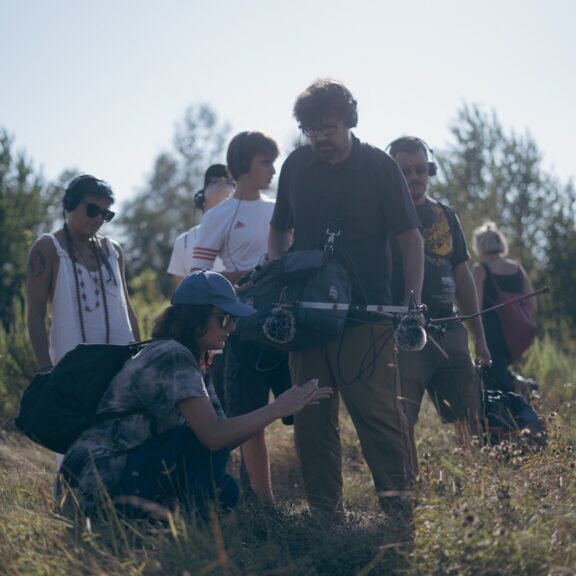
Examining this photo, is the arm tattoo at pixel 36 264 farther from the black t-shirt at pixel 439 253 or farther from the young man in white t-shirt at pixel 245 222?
the black t-shirt at pixel 439 253

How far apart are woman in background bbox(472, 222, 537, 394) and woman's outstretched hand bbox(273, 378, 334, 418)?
3758mm

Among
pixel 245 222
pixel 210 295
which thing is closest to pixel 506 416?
pixel 245 222

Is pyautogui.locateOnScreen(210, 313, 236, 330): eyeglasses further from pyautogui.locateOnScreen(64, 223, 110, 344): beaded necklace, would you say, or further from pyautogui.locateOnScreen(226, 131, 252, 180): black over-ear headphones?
pyautogui.locateOnScreen(226, 131, 252, 180): black over-ear headphones

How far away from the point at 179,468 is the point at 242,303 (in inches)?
29.1

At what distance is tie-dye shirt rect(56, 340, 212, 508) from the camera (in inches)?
161

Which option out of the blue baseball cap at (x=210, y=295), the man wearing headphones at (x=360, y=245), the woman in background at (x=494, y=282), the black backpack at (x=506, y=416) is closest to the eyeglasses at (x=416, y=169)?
the man wearing headphones at (x=360, y=245)

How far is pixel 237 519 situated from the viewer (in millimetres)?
4309

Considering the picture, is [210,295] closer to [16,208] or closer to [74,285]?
[74,285]

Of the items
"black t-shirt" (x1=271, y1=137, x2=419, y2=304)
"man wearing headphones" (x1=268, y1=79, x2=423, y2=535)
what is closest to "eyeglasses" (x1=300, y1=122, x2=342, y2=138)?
"man wearing headphones" (x1=268, y1=79, x2=423, y2=535)

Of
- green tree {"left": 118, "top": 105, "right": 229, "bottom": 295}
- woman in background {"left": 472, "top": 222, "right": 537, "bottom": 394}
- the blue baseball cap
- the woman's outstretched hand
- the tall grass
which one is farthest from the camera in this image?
green tree {"left": 118, "top": 105, "right": 229, "bottom": 295}

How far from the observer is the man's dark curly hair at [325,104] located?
4.61m

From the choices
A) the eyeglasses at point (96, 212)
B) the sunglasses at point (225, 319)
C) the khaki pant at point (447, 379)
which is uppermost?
the eyeglasses at point (96, 212)

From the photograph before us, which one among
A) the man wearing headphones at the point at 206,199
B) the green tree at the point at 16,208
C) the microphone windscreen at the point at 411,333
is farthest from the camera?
the green tree at the point at 16,208

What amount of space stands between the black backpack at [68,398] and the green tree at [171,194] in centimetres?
4332
